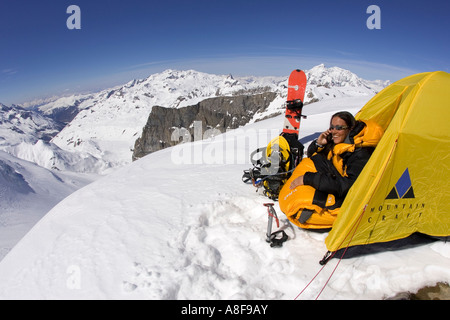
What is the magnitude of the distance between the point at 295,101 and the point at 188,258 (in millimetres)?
8574

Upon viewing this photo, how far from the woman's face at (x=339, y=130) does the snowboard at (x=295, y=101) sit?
575 cm

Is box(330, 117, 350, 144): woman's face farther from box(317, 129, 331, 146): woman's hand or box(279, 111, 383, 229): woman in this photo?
box(317, 129, 331, 146): woman's hand

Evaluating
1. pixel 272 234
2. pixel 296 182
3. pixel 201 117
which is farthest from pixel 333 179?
pixel 201 117

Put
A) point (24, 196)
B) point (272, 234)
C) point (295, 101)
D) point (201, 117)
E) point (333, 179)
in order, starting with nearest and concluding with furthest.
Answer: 1. point (333, 179)
2. point (272, 234)
3. point (295, 101)
4. point (24, 196)
5. point (201, 117)

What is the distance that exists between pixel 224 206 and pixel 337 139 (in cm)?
280

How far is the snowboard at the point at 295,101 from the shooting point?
10062 mm

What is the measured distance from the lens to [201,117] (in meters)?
139

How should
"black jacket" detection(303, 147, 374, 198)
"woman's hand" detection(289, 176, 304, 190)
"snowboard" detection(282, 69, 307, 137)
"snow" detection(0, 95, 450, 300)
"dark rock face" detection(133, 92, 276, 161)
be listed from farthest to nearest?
"dark rock face" detection(133, 92, 276, 161) → "snowboard" detection(282, 69, 307, 137) → "woman's hand" detection(289, 176, 304, 190) → "black jacket" detection(303, 147, 374, 198) → "snow" detection(0, 95, 450, 300)

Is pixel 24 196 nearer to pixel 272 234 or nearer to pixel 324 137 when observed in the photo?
pixel 272 234

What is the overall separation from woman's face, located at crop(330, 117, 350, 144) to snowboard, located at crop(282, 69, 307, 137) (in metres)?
5.75

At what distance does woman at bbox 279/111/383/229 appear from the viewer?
3773 millimetres

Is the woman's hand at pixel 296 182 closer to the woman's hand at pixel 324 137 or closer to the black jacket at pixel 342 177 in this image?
the black jacket at pixel 342 177

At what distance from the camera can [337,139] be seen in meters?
4.39

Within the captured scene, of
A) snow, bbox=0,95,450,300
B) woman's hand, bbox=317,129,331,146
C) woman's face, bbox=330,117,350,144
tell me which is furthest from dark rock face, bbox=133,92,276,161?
woman's face, bbox=330,117,350,144
